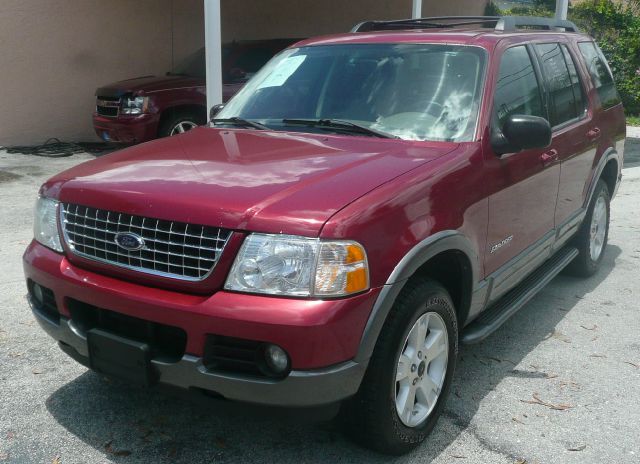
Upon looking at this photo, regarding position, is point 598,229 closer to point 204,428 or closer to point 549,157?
point 549,157

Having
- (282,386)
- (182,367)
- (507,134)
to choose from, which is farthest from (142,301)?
(507,134)

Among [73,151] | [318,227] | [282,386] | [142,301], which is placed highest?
[318,227]

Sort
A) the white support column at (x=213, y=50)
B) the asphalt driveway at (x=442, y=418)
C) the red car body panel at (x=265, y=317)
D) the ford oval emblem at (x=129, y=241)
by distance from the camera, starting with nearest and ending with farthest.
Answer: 1. the red car body panel at (x=265, y=317)
2. the ford oval emblem at (x=129, y=241)
3. the asphalt driveway at (x=442, y=418)
4. the white support column at (x=213, y=50)

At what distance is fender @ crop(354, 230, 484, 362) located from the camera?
107 inches

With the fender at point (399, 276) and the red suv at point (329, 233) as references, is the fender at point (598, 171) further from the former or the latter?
the fender at point (399, 276)

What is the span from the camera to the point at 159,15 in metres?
13.1

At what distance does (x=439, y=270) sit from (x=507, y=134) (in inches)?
32.0

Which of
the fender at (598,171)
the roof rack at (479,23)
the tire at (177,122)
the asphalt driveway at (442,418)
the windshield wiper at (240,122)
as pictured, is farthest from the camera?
the tire at (177,122)

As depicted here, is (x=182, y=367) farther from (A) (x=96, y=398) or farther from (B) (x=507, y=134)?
(B) (x=507, y=134)

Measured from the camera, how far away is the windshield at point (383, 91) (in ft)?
12.2

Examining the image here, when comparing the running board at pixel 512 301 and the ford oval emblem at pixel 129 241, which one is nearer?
the ford oval emblem at pixel 129 241

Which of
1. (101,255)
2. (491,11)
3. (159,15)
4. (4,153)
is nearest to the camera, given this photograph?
(101,255)

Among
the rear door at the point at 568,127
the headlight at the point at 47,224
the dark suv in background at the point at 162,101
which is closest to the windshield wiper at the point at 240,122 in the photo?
the headlight at the point at 47,224

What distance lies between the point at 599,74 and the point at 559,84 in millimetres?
1059
